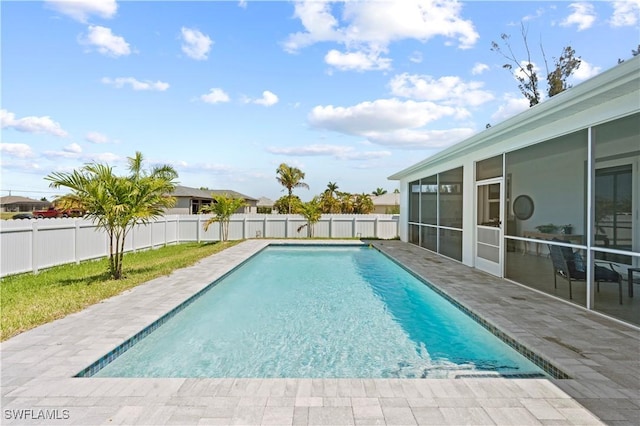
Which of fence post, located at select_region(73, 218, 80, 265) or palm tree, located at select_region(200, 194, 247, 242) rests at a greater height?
→ palm tree, located at select_region(200, 194, 247, 242)

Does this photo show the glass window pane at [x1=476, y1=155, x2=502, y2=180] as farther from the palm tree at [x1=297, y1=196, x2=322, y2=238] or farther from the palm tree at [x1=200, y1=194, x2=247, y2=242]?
the palm tree at [x1=200, y1=194, x2=247, y2=242]

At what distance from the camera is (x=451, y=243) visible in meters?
9.73

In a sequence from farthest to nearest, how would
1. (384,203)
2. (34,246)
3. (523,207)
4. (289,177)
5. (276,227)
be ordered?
(384,203) < (289,177) < (276,227) < (34,246) < (523,207)

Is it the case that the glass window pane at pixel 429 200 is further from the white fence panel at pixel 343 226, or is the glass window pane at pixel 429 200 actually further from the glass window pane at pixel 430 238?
the white fence panel at pixel 343 226

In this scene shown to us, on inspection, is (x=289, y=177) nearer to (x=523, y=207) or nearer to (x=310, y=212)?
(x=310, y=212)

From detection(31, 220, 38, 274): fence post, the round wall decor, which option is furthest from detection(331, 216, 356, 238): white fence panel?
detection(31, 220, 38, 274): fence post

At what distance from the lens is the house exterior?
4324mm

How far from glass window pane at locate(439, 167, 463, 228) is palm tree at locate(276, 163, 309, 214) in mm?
18800

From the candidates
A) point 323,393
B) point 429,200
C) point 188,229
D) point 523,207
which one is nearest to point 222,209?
point 188,229

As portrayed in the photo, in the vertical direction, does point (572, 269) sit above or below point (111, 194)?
below

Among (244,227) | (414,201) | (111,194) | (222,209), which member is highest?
(414,201)

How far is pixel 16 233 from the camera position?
7.18m

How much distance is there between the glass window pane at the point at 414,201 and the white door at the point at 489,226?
4877 millimetres

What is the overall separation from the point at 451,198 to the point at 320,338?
22.1 ft
